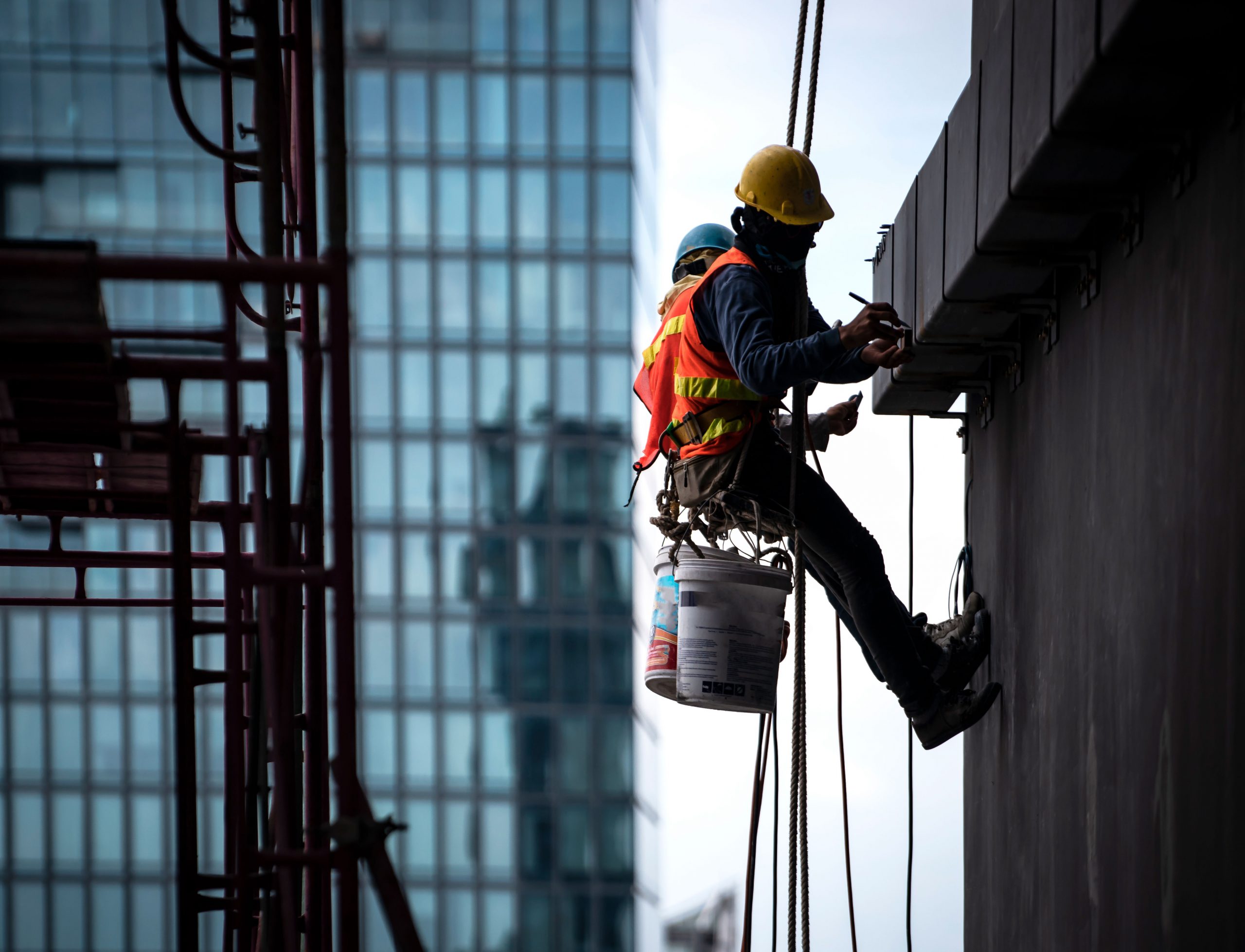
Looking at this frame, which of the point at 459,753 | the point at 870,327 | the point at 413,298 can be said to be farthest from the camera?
the point at 413,298

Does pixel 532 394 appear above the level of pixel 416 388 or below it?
below

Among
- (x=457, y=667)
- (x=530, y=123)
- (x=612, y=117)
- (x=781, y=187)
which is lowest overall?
(x=457, y=667)

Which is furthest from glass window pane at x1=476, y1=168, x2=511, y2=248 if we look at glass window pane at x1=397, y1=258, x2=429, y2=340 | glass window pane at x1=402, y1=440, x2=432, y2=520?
glass window pane at x1=402, y1=440, x2=432, y2=520

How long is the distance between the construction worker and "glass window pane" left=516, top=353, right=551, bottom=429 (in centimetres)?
3452

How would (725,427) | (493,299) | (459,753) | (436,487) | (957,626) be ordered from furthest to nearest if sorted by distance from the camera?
(493,299) < (436,487) < (459,753) < (957,626) < (725,427)

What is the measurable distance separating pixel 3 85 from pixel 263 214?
42.5m

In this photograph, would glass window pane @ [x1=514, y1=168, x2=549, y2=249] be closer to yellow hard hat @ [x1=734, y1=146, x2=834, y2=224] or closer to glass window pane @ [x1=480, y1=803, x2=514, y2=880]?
glass window pane @ [x1=480, y1=803, x2=514, y2=880]

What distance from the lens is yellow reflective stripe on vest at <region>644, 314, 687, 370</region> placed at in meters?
6.01

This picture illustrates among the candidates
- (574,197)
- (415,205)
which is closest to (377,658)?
(415,205)

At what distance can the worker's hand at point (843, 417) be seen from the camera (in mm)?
6770

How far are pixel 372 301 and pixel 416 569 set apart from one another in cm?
761

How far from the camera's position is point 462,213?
41.4 meters

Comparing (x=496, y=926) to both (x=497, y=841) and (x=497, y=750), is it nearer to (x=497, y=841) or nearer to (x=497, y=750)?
(x=497, y=841)

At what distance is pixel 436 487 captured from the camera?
40.4m
